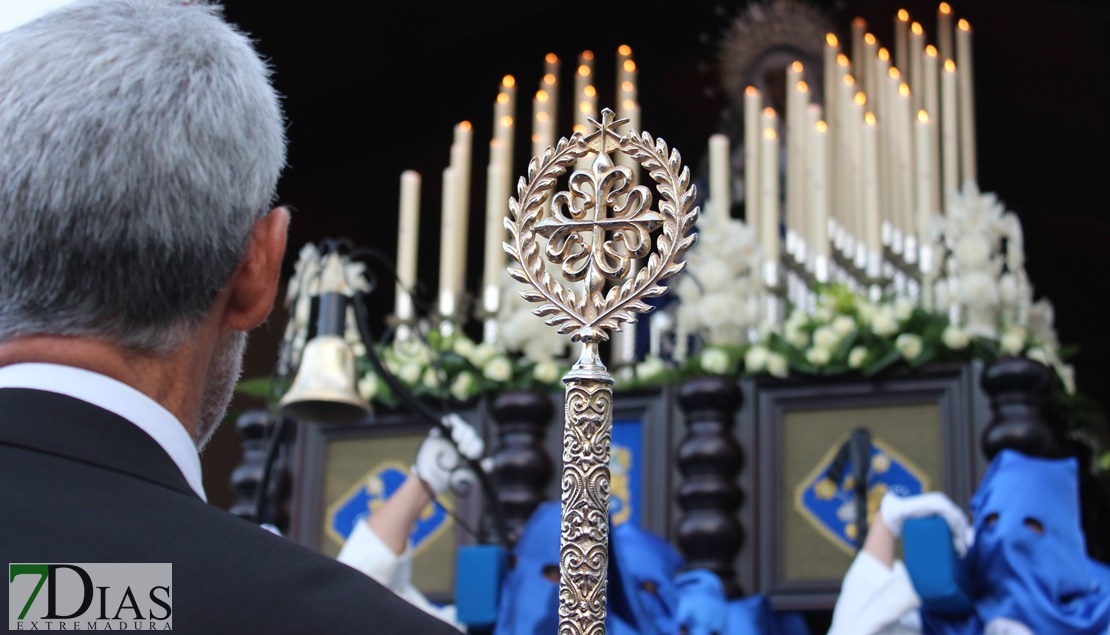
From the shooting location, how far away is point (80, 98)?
36.4 inches

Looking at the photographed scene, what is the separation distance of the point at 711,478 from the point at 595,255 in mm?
2176

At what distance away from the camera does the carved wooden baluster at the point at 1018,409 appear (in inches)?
119

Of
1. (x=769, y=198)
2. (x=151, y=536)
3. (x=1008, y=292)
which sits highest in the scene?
(x=769, y=198)

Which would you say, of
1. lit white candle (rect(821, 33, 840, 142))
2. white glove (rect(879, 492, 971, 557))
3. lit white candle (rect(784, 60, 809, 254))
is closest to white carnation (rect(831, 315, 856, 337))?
white glove (rect(879, 492, 971, 557))

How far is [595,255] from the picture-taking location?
1157 millimetres

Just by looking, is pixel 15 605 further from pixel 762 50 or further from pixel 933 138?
pixel 762 50

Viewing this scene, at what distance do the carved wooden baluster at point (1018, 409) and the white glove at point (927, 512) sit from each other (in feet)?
0.59

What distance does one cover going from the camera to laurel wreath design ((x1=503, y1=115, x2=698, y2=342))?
112 centimetres

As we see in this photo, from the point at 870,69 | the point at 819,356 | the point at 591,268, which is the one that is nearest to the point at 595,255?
the point at 591,268

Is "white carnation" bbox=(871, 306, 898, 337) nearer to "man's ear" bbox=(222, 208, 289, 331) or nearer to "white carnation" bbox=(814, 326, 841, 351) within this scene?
"white carnation" bbox=(814, 326, 841, 351)

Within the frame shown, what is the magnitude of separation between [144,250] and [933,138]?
397 cm

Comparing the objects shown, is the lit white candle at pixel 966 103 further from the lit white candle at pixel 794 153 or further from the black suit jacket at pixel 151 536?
the black suit jacket at pixel 151 536

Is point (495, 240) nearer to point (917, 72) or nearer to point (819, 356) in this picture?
point (819, 356)

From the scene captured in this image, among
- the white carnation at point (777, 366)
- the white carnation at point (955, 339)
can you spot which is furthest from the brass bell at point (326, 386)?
the white carnation at point (955, 339)
